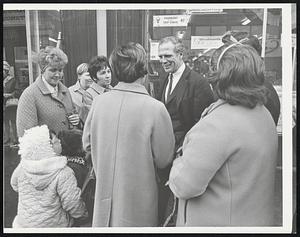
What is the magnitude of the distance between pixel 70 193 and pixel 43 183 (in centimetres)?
17

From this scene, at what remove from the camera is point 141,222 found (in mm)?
1845

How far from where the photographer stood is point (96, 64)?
191 cm

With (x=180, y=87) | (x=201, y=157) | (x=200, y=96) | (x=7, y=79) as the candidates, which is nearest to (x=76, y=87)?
(x=7, y=79)

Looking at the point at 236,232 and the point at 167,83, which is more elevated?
the point at 167,83

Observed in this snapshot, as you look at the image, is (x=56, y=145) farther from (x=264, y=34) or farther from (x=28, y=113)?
(x=264, y=34)

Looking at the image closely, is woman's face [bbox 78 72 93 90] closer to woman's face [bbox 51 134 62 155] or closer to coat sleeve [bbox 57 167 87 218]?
woman's face [bbox 51 134 62 155]

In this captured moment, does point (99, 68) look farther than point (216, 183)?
Yes

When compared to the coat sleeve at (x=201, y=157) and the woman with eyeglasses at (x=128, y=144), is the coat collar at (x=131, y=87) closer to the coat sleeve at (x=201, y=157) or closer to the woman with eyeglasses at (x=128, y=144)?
the woman with eyeglasses at (x=128, y=144)

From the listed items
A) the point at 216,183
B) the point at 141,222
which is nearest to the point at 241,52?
the point at 216,183

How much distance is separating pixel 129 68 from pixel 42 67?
0.64 meters

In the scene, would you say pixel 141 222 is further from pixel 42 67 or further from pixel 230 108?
pixel 42 67

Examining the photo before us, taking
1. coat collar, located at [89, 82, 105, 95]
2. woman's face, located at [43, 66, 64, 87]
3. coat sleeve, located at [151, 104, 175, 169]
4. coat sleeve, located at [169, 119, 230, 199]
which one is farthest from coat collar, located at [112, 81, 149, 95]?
woman's face, located at [43, 66, 64, 87]

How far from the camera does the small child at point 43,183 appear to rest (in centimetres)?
179

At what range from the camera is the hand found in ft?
6.32
